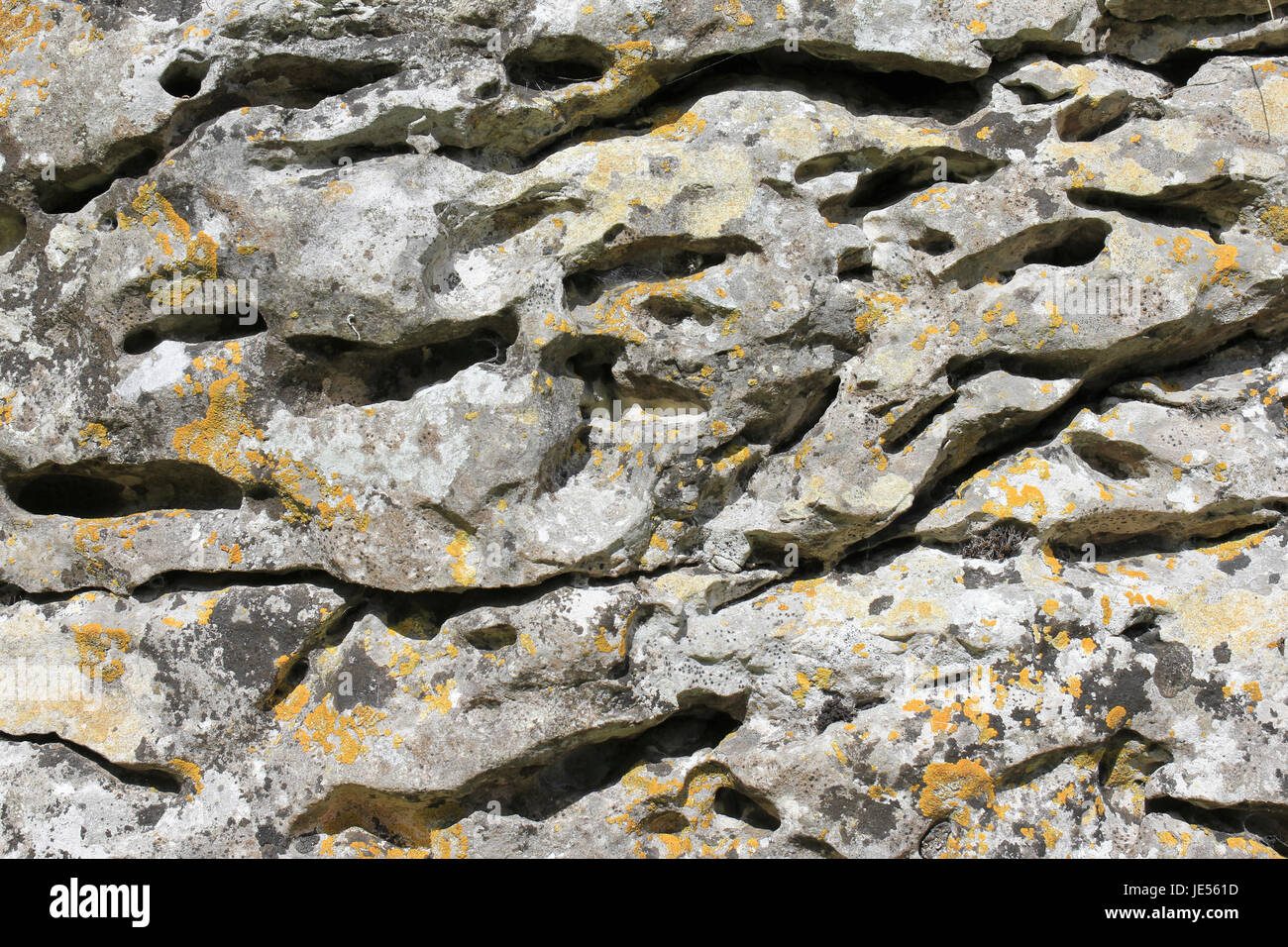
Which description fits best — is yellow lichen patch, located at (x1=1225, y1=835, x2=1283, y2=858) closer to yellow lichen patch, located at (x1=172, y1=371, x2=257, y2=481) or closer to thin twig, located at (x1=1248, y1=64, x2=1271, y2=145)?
thin twig, located at (x1=1248, y1=64, x2=1271, y2=145)

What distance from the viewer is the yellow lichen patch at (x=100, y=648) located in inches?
210

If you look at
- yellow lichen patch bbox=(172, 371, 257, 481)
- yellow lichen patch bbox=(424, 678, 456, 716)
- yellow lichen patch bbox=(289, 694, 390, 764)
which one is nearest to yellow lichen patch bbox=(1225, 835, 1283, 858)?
yellow lichen patch bbox=(424, 678, 456, 716)

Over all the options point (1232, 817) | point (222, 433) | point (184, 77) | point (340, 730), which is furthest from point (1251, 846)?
point (184, 77)

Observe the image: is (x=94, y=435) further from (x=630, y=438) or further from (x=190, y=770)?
(x=630, y=438)

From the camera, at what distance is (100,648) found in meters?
5.36

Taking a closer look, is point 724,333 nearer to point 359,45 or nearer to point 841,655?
point 841,655

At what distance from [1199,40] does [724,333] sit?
3.51 metres

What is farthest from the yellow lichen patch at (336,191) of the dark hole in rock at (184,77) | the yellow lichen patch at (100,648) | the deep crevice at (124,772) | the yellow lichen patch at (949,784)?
the yellow lichen patch at (949,784)

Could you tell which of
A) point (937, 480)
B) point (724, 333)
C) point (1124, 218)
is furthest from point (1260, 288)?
point (724, 333)

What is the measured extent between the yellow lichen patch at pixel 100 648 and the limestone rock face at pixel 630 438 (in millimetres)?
25

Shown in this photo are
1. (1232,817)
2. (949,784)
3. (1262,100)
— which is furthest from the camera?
(1262,100)

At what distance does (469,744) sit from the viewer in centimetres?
504

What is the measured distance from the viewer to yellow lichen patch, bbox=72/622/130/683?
210 inches

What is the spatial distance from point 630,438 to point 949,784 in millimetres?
2512
